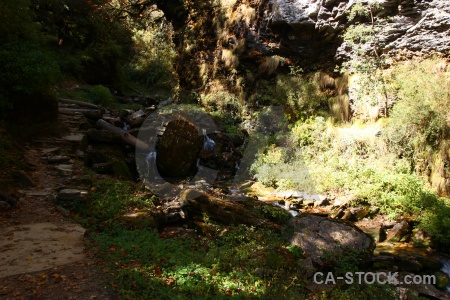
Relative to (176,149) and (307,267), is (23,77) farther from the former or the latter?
(307,267)

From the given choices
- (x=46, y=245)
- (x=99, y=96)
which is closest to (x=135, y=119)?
(x=99, y=96)

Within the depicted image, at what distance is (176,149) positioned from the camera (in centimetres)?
1090

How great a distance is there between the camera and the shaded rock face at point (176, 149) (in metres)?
10.8

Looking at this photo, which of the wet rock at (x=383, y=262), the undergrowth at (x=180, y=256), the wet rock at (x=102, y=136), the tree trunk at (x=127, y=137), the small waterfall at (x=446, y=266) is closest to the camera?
the undergrowth at (x=180, y=256)

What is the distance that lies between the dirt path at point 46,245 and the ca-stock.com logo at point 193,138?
2.57m

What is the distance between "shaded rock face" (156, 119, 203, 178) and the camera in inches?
427

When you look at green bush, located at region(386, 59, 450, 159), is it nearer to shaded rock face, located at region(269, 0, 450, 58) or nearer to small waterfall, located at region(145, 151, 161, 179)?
shaded rock face, located at region(269, 0, 450, 58)

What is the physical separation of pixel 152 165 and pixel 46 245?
5.92m

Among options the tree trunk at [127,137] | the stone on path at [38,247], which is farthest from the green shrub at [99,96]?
the stone on path at [38,247]

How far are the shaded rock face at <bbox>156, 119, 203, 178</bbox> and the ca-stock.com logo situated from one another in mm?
35

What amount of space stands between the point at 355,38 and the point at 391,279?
9186 millimetres

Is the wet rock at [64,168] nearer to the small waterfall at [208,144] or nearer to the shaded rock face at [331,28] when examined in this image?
the small waterfall at [208,144]

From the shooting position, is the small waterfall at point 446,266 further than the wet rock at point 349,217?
No

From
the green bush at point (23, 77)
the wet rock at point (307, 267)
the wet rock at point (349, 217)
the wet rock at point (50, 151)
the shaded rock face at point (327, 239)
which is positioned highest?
the green bush at point (23, 77)
